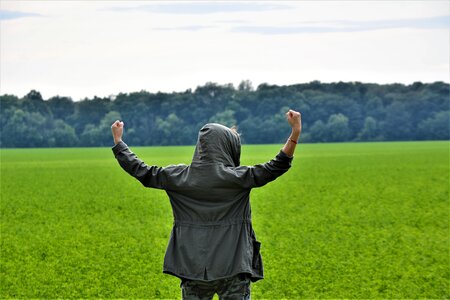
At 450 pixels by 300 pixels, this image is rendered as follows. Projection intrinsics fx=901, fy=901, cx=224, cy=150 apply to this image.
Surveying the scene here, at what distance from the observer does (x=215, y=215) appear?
4934 millimetres

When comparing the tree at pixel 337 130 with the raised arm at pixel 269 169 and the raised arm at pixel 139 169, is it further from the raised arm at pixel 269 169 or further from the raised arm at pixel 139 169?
the raised arm at pixel 269 169

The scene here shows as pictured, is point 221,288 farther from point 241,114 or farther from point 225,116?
point 241,114

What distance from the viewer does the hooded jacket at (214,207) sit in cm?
488

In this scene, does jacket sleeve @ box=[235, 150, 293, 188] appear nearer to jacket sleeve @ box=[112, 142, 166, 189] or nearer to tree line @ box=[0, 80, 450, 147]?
jacket sleeve @ box=[112, 142, 166, 189]

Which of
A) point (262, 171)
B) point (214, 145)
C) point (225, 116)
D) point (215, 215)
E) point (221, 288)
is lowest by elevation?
point (225, 116)

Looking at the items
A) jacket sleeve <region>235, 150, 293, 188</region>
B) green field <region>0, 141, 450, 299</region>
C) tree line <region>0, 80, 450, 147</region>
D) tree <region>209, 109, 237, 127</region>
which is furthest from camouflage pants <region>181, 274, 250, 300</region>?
tree <region>209, 109, 237, 127</region>

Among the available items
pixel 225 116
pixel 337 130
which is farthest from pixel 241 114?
pixel 337 130

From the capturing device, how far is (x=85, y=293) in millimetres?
11250

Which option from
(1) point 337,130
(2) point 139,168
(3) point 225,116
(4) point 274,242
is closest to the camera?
(2) point 139,168

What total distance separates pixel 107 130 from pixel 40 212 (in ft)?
400

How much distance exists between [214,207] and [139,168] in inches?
20.2

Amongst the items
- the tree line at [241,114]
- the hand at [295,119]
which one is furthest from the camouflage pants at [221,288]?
the tree line at [241,114]

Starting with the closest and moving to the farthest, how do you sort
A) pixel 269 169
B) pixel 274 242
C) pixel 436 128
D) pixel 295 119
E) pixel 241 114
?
pixel 295 119 < pixel 269 169 < pixel 274 242 < pixel 436 128 < pixel 241 114

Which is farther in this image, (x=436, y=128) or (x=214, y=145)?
(x=436, y=128)
